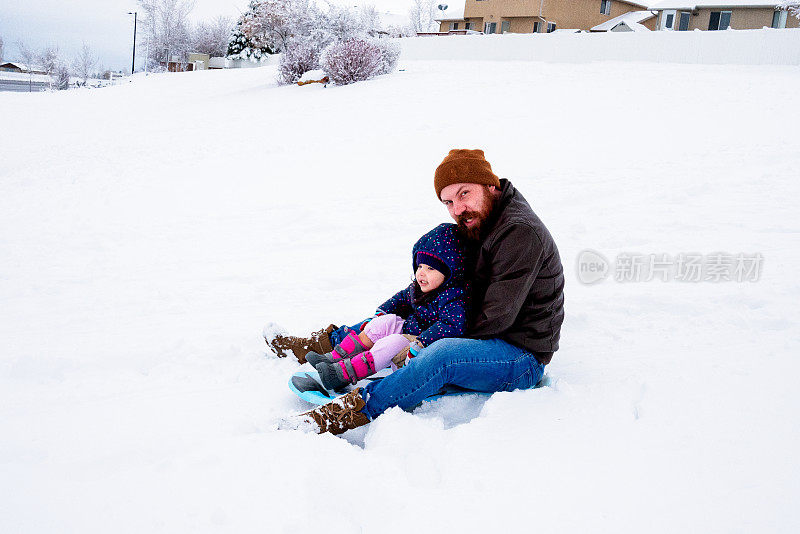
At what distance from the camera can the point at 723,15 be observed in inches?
1192

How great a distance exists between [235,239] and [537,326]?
4.39 metres

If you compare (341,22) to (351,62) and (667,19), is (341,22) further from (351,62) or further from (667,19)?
(667,19)

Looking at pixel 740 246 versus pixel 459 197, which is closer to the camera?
pixel 459 197

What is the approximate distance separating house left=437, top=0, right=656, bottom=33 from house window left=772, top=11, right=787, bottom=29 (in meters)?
8.32

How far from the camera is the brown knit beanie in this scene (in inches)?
114

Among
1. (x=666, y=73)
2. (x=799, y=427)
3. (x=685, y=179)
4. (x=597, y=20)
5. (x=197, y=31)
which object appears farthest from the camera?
(x=197, y=31)

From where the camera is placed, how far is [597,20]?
3644cm

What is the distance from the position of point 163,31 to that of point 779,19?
46.9m

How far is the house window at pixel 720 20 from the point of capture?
30.2 metres

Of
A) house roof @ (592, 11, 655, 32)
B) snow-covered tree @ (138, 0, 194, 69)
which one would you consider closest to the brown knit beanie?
house roof @ (592, 11, 655, 32)

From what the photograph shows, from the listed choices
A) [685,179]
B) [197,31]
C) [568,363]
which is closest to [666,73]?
[685,179]

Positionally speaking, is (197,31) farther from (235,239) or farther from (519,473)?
(519,473)

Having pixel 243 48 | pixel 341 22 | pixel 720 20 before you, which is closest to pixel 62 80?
pixel 243 48

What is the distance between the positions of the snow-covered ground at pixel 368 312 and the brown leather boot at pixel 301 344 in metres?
0.11
